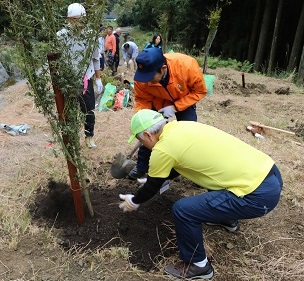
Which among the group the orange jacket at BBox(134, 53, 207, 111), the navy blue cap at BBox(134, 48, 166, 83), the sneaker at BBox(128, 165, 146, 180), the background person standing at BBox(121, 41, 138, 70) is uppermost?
the navy blue cap at BBox(134, 48, 166, 83)

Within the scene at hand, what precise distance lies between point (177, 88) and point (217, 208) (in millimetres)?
1326

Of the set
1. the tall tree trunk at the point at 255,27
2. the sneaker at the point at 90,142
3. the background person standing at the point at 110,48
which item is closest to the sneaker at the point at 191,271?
the sneaker at the point at 90,142

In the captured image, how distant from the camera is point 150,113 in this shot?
2.32 metres

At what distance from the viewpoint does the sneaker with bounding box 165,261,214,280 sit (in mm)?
2441

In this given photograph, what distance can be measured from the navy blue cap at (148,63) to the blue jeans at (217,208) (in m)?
1.07

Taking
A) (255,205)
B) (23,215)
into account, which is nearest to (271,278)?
(255,205)

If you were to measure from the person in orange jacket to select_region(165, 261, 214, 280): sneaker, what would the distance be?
128cm

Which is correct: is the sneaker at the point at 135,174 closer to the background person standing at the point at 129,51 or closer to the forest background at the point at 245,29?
the background person standing at the point at 129,51

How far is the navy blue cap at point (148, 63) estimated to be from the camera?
2.75m

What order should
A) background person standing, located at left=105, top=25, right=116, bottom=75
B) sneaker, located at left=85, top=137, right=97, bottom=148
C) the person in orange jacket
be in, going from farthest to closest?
1. background person standing, located at left=105, top=25, right=116, bottom=75
2. sneaker, located at left=85, top=137, right=97, bottom=148
3. the person in orange jacket

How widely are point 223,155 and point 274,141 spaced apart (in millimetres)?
3391

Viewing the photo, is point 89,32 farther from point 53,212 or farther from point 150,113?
point 53,212

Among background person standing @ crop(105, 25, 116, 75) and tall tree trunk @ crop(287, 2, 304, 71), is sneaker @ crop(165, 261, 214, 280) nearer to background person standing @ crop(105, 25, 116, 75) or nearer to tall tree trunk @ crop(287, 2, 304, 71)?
background person standing @ crop(105, 25, 116, 75)

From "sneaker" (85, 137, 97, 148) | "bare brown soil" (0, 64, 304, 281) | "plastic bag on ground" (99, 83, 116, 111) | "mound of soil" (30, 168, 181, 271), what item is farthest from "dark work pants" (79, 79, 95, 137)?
"plastic bag on ground" (99, 83, 116, 111)
